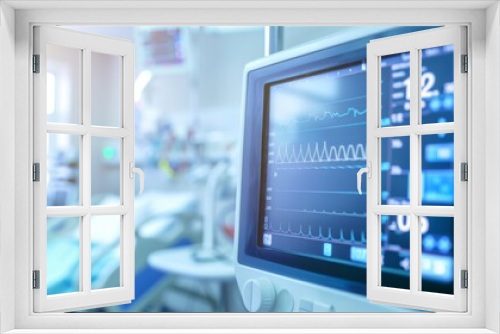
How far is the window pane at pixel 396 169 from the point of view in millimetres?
2184

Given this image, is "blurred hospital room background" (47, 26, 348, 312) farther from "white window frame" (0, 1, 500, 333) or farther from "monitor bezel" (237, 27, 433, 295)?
"white window frame" (0, 1, 500, 333)

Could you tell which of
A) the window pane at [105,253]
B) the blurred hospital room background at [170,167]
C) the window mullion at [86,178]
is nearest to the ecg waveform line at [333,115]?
the window mullion at [86,178]

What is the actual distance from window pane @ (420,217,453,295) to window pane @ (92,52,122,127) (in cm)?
316

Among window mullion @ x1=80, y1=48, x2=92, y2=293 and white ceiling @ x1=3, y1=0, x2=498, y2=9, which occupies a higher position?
white ceiling @ x1=3, y1=0, x2=498, y2=9

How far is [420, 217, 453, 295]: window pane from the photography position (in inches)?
79.4

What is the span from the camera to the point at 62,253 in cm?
384

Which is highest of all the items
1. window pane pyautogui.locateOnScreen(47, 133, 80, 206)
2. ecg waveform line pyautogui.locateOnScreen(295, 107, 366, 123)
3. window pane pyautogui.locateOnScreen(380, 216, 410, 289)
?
ecg waveform line pyautogui.locateOnScreen(295, 107, 366, 123)

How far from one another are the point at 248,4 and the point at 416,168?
830 mm

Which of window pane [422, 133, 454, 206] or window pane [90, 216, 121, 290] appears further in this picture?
window pane [90, 216, 121, 290]

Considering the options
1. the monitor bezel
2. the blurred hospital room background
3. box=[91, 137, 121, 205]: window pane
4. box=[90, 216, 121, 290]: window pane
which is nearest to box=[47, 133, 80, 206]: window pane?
the blurred hospital room background

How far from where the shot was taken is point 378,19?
1.72m

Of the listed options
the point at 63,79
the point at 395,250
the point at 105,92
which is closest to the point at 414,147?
the point at 395,250

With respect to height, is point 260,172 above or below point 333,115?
below

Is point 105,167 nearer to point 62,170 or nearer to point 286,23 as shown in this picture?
point 62,170
